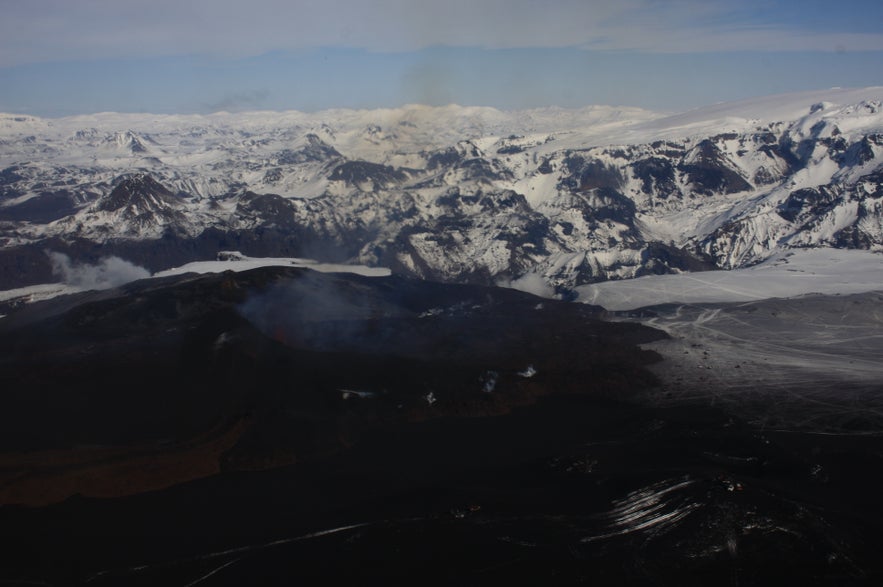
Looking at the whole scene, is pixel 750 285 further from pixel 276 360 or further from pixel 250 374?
pixel 250 374

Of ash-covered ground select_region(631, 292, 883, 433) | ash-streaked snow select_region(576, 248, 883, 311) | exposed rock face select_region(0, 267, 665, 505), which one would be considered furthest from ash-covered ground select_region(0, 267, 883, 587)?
ash-streaked snow select_region(576, 248, 883, 311)

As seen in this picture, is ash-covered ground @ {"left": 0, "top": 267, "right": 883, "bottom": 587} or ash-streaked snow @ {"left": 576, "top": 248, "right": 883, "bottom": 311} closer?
ash-covered ground @ {"left": 0, "top": 267, "right": 883, "bottom": 587}

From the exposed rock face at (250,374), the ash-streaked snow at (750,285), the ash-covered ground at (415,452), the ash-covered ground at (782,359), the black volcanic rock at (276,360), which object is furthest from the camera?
the ash-streaked snow at (750,285)

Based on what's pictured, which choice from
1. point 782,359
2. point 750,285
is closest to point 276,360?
point 782,359

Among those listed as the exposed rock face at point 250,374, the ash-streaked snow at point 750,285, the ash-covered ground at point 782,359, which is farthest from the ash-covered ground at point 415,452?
the ash-streaked snow at point 750,285

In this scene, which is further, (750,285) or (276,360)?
(750,285)

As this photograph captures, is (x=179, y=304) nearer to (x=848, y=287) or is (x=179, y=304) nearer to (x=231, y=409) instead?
(x=231, y=409)

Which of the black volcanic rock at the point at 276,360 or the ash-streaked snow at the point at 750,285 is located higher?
the black volcanic rock at the point at 276,360

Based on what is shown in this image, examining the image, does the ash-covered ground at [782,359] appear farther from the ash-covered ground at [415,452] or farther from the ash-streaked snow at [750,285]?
the ash-streaked snow at [750,285]

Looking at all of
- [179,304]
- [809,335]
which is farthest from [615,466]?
[179,304]

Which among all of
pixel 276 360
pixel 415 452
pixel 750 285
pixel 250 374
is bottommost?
pixel 750 285

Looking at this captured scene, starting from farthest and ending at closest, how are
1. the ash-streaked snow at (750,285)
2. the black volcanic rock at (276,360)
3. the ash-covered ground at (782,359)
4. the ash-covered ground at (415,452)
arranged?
1. the ash-streaked snow at (750,285)
2. the ash-covered ground at (782,359)
3. the black volcanic rock at (276,360)
4. the ash-covered ground at (415,452)

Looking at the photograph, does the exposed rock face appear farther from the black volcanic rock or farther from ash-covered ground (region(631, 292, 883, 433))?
ash-covered ground (region(631, 292, 883, 433))
